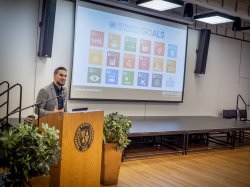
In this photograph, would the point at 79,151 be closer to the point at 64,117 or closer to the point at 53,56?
the point at 64,117

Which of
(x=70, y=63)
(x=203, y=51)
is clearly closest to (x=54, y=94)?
(x=70, y=63)

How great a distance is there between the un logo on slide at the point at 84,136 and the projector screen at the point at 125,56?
2.34 meters

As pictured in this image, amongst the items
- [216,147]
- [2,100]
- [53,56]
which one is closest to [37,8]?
[53,56]

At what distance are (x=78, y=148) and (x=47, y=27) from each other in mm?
2545

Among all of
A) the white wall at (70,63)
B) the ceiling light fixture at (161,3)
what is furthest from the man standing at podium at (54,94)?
the ceiling light fixture at (161,3)

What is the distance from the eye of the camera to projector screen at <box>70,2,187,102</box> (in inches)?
207

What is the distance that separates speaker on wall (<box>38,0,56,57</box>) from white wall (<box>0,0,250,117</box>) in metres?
0.22

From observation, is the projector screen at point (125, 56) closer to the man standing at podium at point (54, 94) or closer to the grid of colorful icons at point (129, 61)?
the grid of colorful icons at point (129, 61)

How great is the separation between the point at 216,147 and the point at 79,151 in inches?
152

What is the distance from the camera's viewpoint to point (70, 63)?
17.1 ft

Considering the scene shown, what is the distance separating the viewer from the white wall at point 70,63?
185 inches

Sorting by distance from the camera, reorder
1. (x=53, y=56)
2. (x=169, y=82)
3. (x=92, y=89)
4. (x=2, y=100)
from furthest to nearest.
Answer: (x=169, y=82) < (x=92, y=89) < (x=53, y=56) < (x=2, y=100)

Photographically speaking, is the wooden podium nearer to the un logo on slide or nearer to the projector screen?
the un logo on slide

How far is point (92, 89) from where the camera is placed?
17.8 ft
